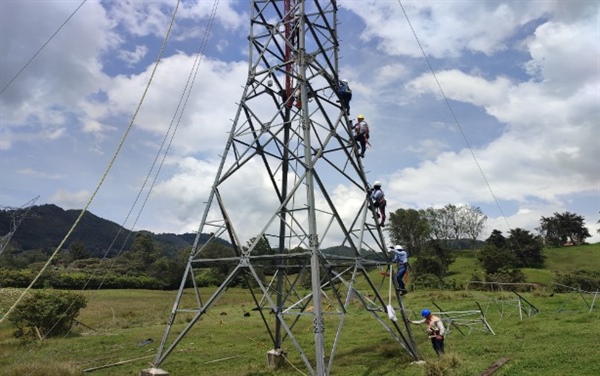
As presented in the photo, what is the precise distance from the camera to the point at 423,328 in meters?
21.2

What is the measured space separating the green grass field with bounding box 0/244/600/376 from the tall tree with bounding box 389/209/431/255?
63776mm

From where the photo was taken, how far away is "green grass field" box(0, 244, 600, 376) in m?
12.5

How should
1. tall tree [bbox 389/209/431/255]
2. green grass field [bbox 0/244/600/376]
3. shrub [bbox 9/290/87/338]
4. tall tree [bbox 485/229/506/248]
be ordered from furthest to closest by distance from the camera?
1. tall tree [bbox 389/209/431/255]
2. tall tree [bbox 485/229/506/248]
3. shrub [bbox 9/290/87/338]
4. green grass field [bbox 0/244/600/376]

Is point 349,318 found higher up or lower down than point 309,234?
lower down

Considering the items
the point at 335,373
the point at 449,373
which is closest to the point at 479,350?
the point at 449,373

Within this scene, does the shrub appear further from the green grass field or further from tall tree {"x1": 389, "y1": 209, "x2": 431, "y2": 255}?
tall tree {"x1": 389, "y1": 209, "x2": 431, "y2": 255}

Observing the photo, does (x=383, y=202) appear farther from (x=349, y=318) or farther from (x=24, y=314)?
(x=24, y=314)

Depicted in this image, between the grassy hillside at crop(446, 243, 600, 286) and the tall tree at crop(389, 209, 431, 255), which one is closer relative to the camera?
the grassy hillside at crop(446, 243, 600, 286)

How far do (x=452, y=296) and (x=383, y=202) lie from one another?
23.8m

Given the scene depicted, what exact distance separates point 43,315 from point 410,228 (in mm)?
79908

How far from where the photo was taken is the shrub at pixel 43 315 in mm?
23844

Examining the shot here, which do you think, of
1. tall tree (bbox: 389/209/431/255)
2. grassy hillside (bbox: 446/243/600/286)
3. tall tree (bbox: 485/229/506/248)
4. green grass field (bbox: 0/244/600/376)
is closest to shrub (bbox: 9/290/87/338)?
green grass field (bbox: 0/244/600/376)

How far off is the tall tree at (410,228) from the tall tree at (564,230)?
37.6 metres

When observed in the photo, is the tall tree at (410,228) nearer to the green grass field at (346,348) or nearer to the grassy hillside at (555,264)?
the grassy hillside at (555,264)
